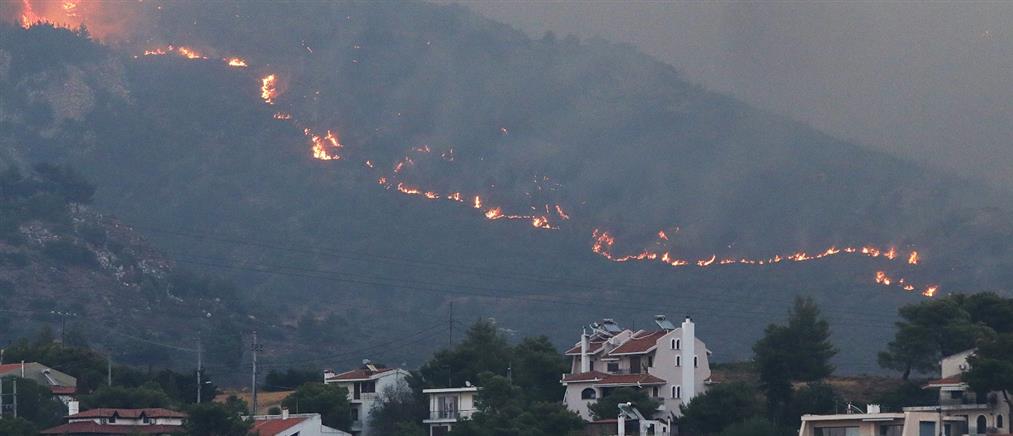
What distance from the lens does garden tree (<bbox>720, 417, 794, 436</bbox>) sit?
100250 millimetres

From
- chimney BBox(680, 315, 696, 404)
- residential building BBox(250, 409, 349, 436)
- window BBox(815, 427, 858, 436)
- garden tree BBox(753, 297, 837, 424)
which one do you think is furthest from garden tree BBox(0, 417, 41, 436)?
window BBox(815, 427, 858, 436)

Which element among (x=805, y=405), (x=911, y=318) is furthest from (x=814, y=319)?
(x=805, y=405)

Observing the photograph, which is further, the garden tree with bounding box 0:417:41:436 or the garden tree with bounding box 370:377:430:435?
the garden tree with bounding box 370:377:430:435

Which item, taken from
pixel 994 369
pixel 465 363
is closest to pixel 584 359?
pixel 465 363

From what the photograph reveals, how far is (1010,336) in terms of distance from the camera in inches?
3912

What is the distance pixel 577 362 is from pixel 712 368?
37.7 ft

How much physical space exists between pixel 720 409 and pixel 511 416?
11.7 m

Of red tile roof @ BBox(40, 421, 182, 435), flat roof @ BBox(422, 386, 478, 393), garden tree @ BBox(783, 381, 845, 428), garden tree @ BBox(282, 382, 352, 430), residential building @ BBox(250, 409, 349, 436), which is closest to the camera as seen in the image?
red tile roof @ BBox(40, 421, 182, 435)

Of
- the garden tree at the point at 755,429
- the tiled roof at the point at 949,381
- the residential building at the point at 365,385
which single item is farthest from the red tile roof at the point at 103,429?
the tiled roof at the point at 949,381

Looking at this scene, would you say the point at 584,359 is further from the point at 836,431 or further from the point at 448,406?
the point at 836,431

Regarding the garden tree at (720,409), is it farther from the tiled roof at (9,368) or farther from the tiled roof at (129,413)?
the tiled roof at (9,368)

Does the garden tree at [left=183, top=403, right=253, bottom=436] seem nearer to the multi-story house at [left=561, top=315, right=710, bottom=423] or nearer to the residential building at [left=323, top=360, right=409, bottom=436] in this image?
the residential building at [left=323, top=360, right=409, bottom=436]

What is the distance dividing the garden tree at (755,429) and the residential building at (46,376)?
4252 cm

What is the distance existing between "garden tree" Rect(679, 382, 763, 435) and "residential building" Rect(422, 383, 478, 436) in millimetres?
14348
